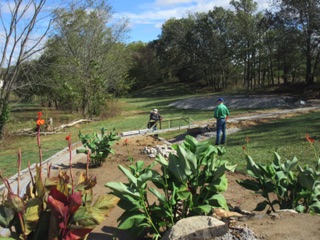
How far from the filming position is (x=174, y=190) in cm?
351

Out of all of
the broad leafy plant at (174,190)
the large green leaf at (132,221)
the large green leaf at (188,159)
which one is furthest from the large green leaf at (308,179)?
the large green leaf at (132,221)

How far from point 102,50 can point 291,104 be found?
15908 millimetres

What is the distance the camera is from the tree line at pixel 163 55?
20562 millimetres

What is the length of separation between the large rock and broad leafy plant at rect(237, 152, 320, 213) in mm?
1152

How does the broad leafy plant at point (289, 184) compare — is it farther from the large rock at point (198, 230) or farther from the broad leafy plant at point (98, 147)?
the broad leafy plant at point (98, 147)

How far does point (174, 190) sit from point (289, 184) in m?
1.38

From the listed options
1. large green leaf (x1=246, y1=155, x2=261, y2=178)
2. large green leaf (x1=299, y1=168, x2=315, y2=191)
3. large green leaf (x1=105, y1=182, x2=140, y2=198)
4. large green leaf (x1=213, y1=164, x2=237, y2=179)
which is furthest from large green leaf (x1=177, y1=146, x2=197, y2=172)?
large green leaf (x1=299, y1=168, x2=315, y2=191)

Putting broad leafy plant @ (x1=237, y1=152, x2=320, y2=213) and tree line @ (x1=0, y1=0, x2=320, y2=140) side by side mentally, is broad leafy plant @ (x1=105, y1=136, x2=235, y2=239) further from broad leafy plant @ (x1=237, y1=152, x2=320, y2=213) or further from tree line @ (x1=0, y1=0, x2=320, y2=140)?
tree line @ (x1=0, y1=0, x2=320, y2=140)

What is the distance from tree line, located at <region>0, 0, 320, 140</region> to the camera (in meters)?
20.6

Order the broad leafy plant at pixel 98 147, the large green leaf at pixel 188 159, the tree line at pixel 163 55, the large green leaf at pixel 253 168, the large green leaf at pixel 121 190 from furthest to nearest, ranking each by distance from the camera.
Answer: the tree line at pixel 163 55 < the broad leafy plant at pixel 98 147 < the large green leaf at pixel 253 168 < the large green leaf at pixel 188 159 < the large green leaf at pixel 121 190

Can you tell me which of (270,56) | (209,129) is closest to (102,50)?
(209,129)

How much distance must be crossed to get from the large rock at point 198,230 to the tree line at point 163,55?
54.9 ft

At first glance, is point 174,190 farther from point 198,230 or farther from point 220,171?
point 198,230

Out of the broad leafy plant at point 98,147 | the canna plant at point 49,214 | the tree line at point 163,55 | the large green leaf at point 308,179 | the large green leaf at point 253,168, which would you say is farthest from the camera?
the tree line at point 163,55
